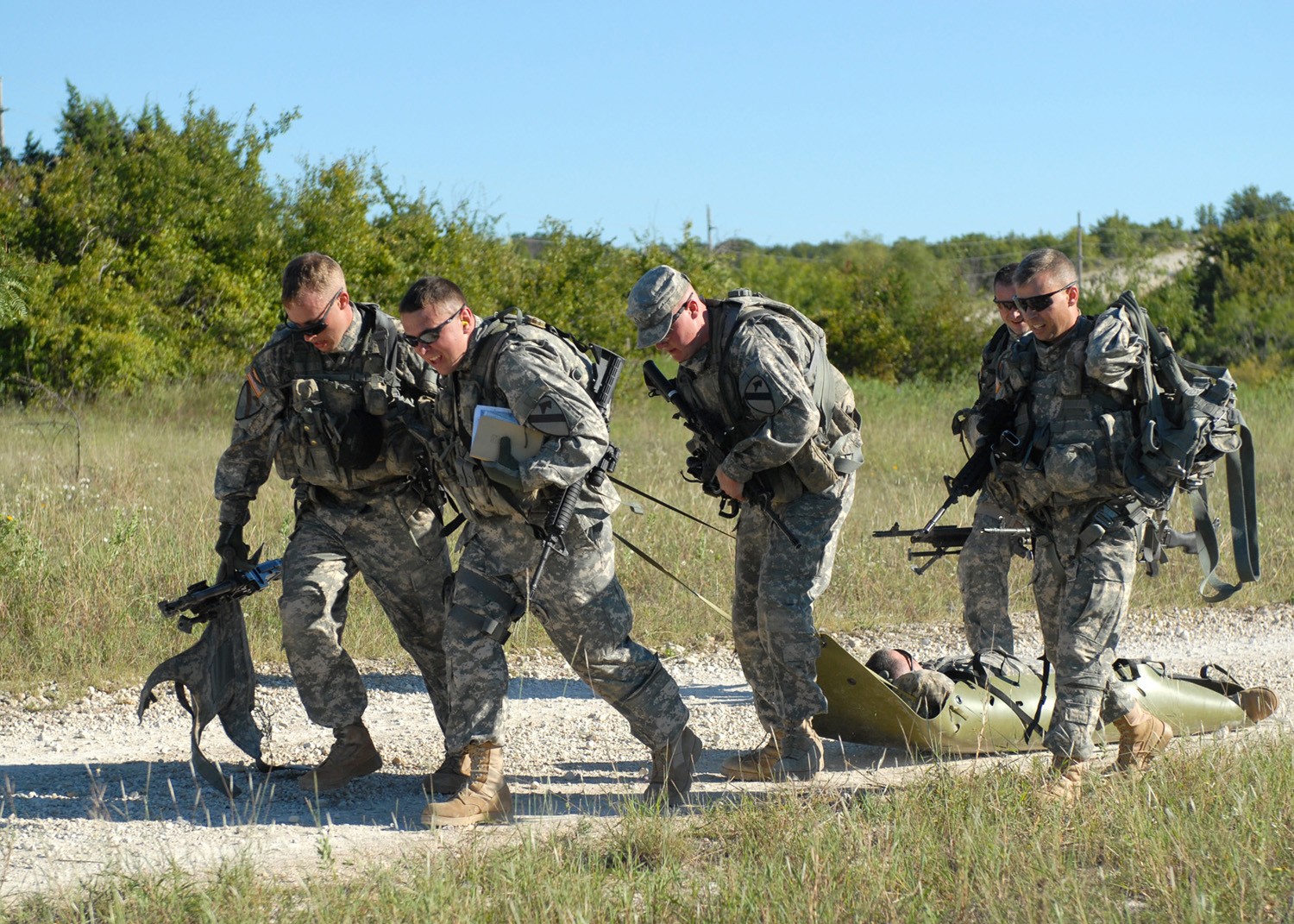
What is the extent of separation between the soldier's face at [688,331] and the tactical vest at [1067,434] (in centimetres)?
115

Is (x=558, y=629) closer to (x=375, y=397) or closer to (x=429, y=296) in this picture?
(x=375, y=397)

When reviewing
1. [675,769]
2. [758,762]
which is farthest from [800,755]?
[675,769]

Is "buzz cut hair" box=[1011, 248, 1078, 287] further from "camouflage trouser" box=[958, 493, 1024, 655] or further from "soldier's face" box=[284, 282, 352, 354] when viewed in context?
"soldier's face" box=[284, 282, 352, 354]

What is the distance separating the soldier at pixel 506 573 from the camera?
13.9 ft

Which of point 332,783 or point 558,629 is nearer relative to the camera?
point 558,629

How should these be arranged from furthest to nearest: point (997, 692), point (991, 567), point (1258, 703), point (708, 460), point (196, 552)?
point (196, 552) < point (991, 567) < point (1258, 703) < point (997, 692) < point (708, 460)

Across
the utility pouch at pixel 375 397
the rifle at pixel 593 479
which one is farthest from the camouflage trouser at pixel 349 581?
the rifle at pixel 593 479

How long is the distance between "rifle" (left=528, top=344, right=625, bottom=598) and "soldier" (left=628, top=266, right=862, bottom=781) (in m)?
0.16

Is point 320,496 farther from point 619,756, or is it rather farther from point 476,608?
point 619,756

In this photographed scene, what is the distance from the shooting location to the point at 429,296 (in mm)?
4246

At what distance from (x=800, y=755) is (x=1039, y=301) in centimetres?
194

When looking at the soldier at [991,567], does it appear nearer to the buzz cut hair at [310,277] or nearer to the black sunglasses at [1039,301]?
the black sunglasses at [1039,301]

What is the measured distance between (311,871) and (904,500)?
7167mm

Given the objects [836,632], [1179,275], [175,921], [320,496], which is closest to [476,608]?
[320,496]
